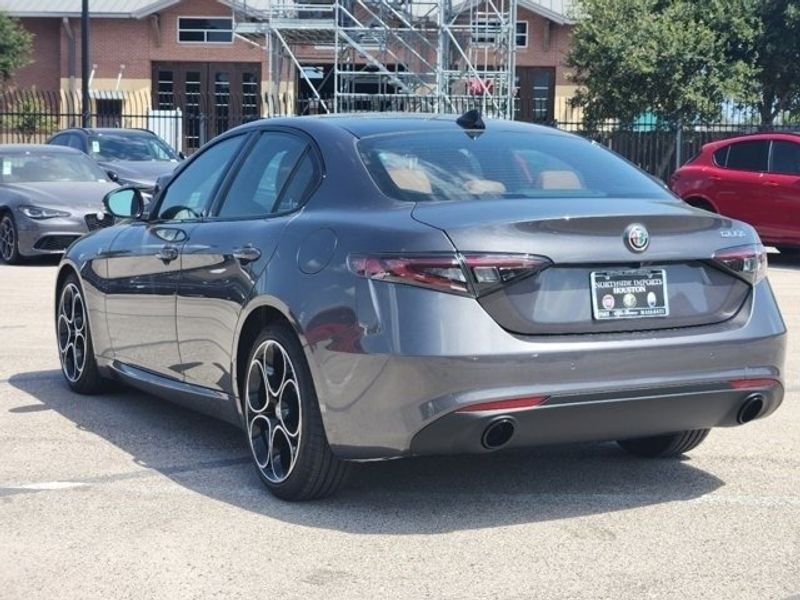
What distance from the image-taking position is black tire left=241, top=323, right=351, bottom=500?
203 inches

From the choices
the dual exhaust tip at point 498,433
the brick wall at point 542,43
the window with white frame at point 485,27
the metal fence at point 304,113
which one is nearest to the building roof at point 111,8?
the brick wall at point 542,43

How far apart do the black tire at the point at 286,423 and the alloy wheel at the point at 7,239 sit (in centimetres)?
1108

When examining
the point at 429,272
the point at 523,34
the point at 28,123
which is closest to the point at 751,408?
the point at 429,272

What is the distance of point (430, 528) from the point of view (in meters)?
5.08

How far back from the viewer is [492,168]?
5551 mm

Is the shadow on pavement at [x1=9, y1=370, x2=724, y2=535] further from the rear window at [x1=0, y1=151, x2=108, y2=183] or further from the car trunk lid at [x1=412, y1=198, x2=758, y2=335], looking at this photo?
the rear window at [x1=0, y1=151, x2=108, y2=183]

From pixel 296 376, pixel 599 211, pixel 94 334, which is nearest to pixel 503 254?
pixel 599 211

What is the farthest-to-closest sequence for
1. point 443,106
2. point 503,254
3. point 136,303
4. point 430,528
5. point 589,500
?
point 443,106 < point 136,303 < point 589,500 < point 430,528 < point 503,254

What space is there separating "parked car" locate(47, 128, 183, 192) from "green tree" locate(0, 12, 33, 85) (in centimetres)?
2211

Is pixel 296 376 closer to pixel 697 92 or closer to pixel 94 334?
pixel 94 334

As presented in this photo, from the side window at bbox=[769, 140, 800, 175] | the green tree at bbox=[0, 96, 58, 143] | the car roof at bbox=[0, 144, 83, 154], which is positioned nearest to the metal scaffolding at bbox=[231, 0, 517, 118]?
the green tree at bbox=[0, 96, 58, 143]

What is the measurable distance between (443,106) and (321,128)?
2267cm

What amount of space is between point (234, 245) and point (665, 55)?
79.7ft

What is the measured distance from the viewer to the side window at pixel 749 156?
16.8 metres
